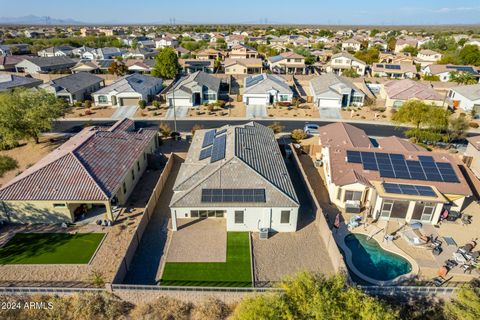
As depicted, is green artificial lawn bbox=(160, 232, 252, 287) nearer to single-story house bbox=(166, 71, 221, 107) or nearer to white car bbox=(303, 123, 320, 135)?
white car bbox=(303, 123, 320, 135)

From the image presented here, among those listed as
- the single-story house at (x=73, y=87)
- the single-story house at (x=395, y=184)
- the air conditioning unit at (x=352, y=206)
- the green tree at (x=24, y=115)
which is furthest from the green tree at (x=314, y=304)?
the single-story house at (x=73, y=87)

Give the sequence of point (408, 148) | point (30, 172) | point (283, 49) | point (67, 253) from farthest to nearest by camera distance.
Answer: point (283, 49), point (408, 148), point (30, 172), point (67, 253)

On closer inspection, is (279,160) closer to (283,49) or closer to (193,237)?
(193,237)

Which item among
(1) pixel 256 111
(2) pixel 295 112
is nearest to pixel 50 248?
(1) pixel 256 111

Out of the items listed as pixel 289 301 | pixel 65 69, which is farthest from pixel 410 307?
pixel 65 69

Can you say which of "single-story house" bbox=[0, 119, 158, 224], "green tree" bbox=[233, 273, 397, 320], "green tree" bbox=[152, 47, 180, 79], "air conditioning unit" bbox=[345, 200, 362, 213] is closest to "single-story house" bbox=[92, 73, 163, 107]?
"green tree" bbox=[152, 47, 180, 79]

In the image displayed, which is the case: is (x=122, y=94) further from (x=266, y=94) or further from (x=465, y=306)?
(x=465, y=306)
